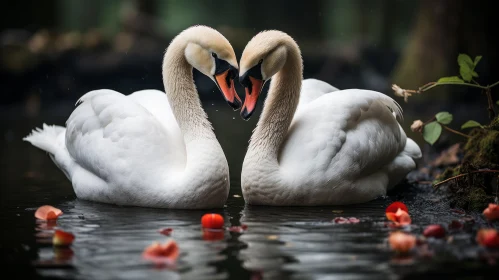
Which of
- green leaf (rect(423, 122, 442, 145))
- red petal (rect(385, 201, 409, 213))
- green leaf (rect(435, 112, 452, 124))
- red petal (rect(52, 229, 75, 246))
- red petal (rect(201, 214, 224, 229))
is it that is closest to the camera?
red petal (rect(52, 229, 75, 246))

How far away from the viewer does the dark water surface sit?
4.45 metres

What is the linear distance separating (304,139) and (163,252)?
95.3 inches

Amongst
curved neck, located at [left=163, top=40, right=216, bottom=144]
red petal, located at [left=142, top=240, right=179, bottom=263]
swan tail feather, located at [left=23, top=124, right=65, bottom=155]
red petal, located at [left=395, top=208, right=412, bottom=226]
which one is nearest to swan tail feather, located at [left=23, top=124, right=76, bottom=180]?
swan tail feather, located at [left=23, top=124, right=65, bottom=155]

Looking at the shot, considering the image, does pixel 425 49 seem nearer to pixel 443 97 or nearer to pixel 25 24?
pixel 443 97

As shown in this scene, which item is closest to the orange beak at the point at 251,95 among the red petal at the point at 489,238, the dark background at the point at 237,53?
the red petal at the point at 489,238

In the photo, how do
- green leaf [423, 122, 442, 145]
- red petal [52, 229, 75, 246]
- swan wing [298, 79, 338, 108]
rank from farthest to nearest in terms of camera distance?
swan wing [298, 79, 338, 108] → green leaf [423, 122, 442, 145] → red petal [52, 229, 75, 246]

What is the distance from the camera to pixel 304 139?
22.4 ft

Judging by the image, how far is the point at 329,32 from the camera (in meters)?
33.2

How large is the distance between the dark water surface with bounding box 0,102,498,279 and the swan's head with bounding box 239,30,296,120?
3.07 feet

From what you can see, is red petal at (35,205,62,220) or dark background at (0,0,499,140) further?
dark background at (0,0,499,140)

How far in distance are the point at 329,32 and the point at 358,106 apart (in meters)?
26.4

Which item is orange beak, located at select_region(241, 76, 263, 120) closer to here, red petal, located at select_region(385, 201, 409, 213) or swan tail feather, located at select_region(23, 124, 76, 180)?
red petal, located at select_region(385, 201, 409, 213)

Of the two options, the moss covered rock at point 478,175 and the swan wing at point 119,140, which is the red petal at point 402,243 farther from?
the swan wing at point 119,140

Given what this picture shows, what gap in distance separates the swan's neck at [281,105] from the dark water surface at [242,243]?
23.9 inches
